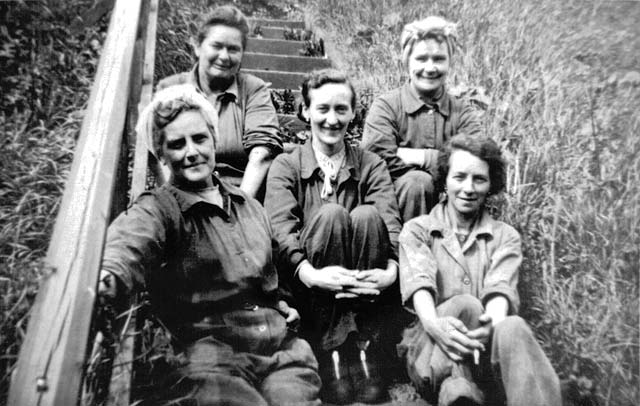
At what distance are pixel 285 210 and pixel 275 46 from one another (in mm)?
3441

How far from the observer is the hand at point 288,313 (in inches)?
80.3

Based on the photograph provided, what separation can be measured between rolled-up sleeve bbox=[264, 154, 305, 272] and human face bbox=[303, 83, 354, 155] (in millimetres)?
202

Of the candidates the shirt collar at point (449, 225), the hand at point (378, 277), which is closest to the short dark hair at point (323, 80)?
the shirt collar at point (449, 225)

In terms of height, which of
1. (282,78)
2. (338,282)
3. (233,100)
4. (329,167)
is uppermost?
(282,78)

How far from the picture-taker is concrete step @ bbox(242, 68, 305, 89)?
4711mm

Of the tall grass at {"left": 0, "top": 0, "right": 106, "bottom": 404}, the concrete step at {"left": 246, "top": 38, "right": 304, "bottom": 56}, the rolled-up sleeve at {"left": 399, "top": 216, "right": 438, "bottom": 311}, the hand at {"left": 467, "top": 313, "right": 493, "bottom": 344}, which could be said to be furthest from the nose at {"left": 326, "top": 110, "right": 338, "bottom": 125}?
the concrete step at {"left": 246, "top": 38, "right": 304, "bottom": 56}

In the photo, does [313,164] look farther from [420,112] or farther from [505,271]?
[505,271]

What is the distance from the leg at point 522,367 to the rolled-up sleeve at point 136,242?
42.5 inches

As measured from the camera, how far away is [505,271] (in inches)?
83.7

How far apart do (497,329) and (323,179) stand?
997 millimetres

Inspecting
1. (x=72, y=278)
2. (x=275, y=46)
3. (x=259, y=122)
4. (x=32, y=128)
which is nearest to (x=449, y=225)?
(x=259, y=122)

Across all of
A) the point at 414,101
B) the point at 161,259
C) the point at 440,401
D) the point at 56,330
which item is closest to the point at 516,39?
the point at 414,101

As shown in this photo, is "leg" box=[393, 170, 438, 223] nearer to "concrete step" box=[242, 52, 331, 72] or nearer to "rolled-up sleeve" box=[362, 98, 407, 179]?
"rolled-up sleeve" box=[362, 98, 407, 179]

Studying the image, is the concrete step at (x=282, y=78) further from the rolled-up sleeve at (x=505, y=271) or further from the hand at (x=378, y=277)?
the rolled-up sleeve at (x=505, y=271)
